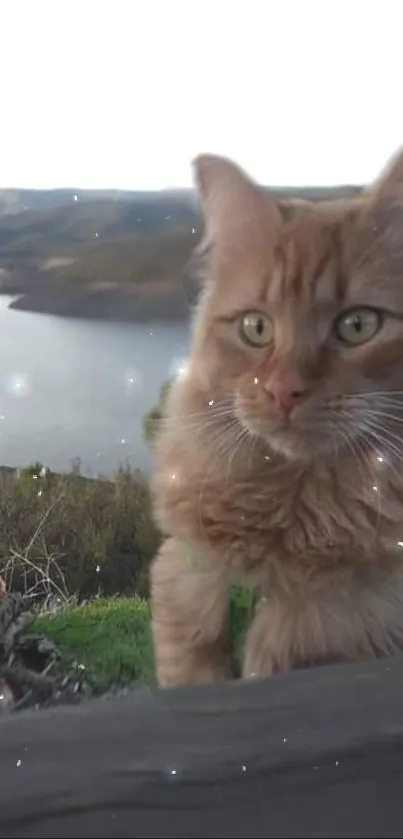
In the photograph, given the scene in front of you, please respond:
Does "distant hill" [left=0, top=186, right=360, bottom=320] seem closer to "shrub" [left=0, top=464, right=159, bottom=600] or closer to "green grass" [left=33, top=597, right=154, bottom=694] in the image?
"shrub" [left=0, top=464, right=159, bottom=600]

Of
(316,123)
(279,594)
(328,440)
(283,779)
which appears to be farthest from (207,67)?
(283,779)

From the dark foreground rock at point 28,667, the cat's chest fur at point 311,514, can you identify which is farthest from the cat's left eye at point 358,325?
the dark foreground rock at point 28,667

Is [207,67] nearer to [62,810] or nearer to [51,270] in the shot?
[51,270]

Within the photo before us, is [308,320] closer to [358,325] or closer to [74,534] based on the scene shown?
[358,325]

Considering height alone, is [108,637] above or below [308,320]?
below

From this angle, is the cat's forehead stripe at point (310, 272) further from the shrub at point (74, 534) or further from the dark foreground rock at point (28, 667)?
the dark foreground rock at point (28, 667)

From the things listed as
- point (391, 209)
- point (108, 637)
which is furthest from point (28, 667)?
point (391, 209)
